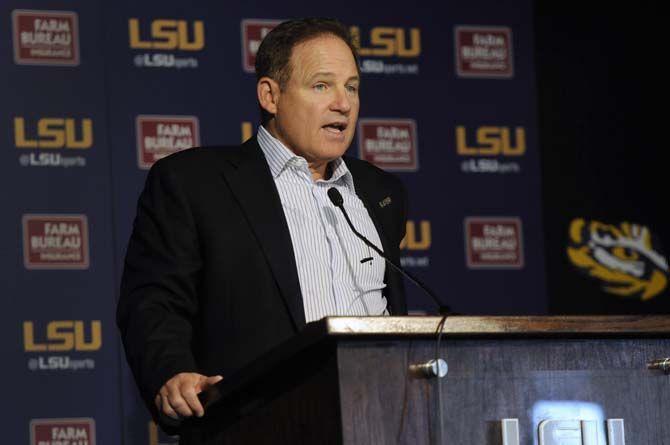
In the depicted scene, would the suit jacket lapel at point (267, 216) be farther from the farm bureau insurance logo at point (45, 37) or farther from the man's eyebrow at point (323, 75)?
the farm bureau insurance logo at point (45, 37)

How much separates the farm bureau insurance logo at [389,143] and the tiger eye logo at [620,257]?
0.77 meters

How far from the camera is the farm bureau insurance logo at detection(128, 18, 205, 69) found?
4.95 metres

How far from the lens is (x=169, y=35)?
16.4ft

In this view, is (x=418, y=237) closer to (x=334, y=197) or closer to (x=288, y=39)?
(x=288, y=39)

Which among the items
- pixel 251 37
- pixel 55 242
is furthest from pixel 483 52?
pixel 55 242

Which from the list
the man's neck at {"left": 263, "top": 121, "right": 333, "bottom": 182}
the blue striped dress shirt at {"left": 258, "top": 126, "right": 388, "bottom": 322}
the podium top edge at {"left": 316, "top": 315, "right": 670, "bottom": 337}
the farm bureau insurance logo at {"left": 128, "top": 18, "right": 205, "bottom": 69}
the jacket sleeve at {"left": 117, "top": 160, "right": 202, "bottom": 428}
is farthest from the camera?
the farm bureau insurance logo at {"left": 128, "top": 18, "right": 205, "bottom": 69}

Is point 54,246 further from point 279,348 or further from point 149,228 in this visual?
point 279,348

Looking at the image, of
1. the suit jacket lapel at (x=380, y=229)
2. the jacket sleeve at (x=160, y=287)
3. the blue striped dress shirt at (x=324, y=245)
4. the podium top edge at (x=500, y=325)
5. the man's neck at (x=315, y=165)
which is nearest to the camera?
the podium top edge at (x=500, y=325)

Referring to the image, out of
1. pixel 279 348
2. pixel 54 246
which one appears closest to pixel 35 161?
pixel 54 246

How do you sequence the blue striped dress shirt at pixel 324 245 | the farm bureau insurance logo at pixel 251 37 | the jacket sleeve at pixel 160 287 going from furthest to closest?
the farm bureau insurance logo at pixel 251 37
the blue striped dress shirt at pixel 324 245
the jacket sleeve at pixel 160 287

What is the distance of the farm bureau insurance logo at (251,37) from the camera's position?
5.11 m

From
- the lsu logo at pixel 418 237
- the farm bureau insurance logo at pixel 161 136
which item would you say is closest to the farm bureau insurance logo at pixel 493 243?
the lsu logo at pixel 418 237

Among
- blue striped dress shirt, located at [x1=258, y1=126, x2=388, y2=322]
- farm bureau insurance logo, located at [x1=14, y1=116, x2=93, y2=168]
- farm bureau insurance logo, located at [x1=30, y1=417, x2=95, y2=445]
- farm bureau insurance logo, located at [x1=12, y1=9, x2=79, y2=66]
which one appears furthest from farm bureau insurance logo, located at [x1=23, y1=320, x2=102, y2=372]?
blue striped dress shirt, located at [x1=258, y1=126, x2=388, y2=322]

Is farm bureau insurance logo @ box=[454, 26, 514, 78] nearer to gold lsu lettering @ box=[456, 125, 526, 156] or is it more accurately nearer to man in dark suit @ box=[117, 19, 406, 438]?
gold lsu lettering @ box=[456, 125, 526, 156]
